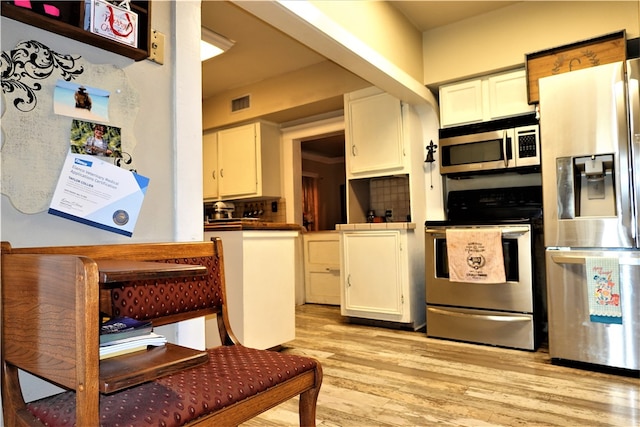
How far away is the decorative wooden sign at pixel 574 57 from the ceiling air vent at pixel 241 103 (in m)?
2.90

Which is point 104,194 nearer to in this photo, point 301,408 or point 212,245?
point 212,245

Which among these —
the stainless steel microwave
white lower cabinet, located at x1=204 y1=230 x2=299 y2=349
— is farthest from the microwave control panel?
white lower cabinet, located at x1=204 y1=230 x2=299 y2=349

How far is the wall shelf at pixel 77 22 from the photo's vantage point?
110 centimetres

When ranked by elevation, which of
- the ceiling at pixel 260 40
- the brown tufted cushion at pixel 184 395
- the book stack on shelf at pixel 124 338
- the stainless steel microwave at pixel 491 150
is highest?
the ceiling at pixel 260 40

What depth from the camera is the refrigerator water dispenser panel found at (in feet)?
8.02

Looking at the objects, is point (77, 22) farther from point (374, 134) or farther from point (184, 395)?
point (374, 134)

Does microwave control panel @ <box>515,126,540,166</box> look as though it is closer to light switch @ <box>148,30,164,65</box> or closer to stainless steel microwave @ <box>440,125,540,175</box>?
stainless steel microwave @ <box>440,125,540,175</box>

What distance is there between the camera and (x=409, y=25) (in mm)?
3336

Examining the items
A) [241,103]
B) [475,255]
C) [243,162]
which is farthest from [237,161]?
[475,255]

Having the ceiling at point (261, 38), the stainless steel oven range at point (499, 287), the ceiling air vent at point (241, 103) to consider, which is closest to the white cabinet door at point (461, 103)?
the ceiling at point (261, 38)

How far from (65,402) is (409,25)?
11.2 ft

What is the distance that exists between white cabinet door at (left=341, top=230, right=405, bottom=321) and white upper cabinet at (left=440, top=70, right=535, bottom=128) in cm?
116

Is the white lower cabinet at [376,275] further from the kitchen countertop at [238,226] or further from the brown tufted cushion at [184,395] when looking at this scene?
the brown tufted cushion at [184,395]

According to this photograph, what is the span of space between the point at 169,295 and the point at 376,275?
246cm
